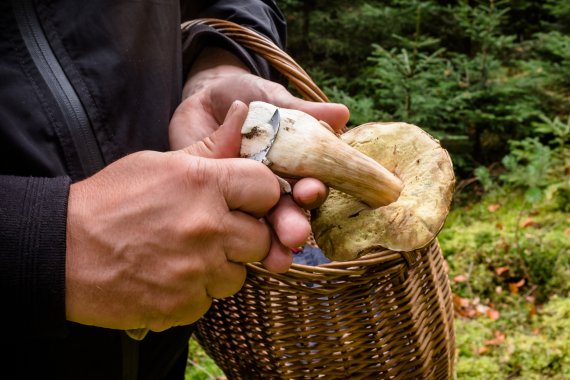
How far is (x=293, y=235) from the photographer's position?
771mm

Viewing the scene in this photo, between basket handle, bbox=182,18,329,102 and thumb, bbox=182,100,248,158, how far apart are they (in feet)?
1.45

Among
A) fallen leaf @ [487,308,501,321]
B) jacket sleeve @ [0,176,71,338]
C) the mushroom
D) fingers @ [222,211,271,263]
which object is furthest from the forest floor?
jacket sleeve @ [0,176,71,338]

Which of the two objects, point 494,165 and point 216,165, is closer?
point 216,165

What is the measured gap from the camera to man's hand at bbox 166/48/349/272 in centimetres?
80

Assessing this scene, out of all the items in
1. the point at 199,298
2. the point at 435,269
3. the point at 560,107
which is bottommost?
the point at 560,107

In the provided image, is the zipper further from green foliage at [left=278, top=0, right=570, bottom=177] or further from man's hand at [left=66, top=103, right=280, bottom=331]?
green foliage at [left=278, top=0, right=570, bottom=177]

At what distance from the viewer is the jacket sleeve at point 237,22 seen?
130cm

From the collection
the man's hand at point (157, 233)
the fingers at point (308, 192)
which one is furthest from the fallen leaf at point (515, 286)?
the man's hand at point (157, 233)

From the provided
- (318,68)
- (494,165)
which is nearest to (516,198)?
(494,165)

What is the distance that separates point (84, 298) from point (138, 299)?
0.07 meters

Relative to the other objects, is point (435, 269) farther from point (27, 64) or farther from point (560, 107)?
point (560, 107)

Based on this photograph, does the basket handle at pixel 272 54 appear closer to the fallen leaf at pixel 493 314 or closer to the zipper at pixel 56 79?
the zipper at pixel 56 79

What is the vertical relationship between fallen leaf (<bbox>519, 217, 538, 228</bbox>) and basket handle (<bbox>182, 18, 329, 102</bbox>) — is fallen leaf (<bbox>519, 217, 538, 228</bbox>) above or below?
below

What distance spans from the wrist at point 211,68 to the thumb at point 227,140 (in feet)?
1.49
